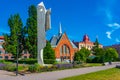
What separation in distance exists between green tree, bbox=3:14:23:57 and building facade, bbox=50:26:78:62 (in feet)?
129

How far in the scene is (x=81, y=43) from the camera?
142000mm

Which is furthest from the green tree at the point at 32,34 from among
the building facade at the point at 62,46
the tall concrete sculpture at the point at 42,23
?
the building facade at the point at 62,46

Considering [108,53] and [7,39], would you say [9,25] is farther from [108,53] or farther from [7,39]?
[108,53]

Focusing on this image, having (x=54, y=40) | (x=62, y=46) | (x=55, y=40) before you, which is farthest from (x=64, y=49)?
(x=54, y=40)

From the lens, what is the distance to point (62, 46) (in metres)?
103

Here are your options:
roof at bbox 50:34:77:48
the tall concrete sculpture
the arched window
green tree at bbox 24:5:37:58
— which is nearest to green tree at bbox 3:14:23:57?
green tree at bbox 24:5:37:58

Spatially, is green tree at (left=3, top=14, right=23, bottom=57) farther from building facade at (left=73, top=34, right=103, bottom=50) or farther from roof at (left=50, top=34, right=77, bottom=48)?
building facade at (left=73, top=34, right=103, bottom=50)

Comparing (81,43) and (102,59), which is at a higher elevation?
(81,43)

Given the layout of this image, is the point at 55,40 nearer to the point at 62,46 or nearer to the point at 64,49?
the point at 62,46

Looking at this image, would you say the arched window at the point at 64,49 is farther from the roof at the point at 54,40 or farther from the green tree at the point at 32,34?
the green tree at the point at 32,34

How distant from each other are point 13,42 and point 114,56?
121ft

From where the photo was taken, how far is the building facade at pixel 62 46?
328 feet

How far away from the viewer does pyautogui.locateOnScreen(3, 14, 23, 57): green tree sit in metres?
59.0

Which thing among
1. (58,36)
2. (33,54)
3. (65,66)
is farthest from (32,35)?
(58,36)
